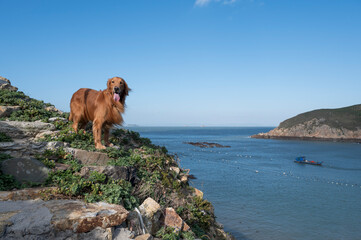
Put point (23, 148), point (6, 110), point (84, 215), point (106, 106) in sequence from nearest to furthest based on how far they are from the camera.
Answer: point (84, 215)
point (23, 148)
point (106, 106)
point (6, 110)

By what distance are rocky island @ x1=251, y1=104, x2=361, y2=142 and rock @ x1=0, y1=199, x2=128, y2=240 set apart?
10182 centimetres

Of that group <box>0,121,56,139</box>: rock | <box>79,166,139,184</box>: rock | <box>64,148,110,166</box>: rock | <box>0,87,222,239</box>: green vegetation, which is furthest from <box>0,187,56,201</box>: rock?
<box>0,121,56,139</box>: rock

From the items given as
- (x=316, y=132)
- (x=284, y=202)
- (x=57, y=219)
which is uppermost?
(x=316, y=132)

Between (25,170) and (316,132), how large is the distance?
10940 cm

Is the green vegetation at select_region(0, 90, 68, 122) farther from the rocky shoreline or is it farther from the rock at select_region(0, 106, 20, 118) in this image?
the rocky shoreline

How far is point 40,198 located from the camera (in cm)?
447

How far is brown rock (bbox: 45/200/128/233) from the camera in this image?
3730 millimetres

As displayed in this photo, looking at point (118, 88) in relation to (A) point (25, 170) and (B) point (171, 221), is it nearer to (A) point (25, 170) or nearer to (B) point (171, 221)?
(A) point (25, 170)

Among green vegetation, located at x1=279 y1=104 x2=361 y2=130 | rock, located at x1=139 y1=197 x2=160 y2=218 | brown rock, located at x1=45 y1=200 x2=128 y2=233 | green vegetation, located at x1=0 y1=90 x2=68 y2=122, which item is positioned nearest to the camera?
brown rock, located at x1=45 y1=200 x2=128 y2=233

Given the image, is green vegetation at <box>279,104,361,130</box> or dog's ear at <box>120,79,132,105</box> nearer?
dog's ear at <box>120,79,132,105</box>

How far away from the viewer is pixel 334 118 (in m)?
101

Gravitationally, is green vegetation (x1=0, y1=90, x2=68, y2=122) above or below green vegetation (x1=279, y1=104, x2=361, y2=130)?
below

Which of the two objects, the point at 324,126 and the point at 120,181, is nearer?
the point at 120,181

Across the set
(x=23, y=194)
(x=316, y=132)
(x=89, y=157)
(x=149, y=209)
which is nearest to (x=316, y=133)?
(x=316, y=132)
